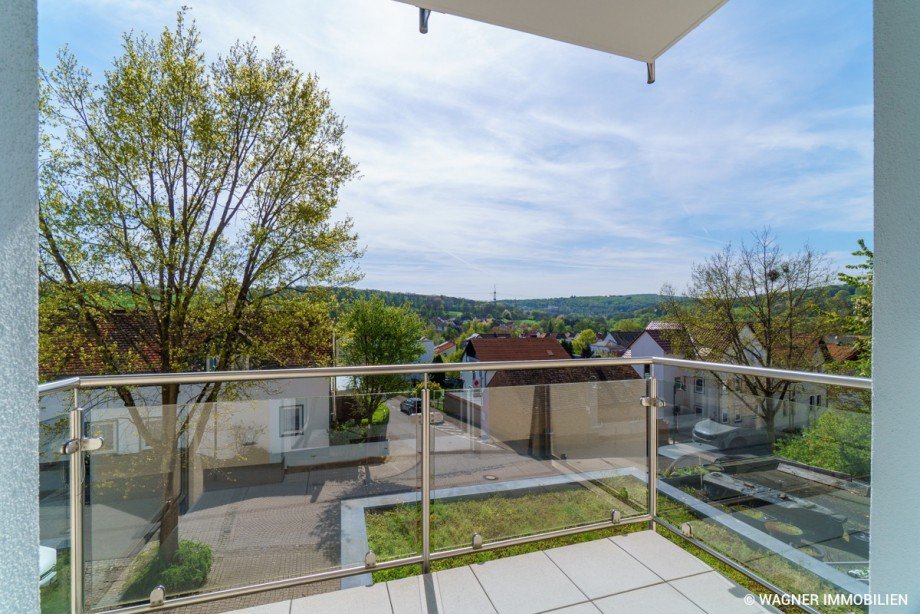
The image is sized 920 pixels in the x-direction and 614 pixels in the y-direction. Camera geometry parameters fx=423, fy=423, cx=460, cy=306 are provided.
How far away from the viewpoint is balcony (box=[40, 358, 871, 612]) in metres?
1.79

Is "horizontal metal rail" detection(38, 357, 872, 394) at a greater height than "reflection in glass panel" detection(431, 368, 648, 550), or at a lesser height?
greater

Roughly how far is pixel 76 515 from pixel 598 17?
320cm

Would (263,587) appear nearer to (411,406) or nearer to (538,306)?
(411,406)

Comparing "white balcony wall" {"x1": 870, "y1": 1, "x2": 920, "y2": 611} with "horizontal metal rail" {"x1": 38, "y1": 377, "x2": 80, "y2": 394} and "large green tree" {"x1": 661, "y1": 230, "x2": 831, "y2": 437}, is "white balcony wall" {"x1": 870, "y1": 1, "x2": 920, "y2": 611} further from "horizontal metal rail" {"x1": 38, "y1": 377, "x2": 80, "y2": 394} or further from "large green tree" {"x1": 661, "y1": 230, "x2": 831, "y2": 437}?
"large green tree" {"x1": 661, "y1": 230, "x2": 831, "y2": 437}

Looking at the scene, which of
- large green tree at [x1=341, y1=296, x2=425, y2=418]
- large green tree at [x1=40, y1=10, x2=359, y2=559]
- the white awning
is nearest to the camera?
the white awning

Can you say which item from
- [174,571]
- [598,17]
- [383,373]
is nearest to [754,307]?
[598,17]

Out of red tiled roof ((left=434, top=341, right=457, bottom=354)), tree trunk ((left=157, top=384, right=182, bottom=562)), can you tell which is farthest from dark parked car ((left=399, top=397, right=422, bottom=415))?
red tiled roof ((left=434, top=341, right=457, bottom=354))

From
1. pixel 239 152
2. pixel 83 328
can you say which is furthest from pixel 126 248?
pixel 239 152

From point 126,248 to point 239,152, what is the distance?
2.98 meters

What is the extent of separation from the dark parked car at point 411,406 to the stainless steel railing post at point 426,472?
26 mm

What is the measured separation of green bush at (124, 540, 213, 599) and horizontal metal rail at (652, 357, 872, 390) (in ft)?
8.48

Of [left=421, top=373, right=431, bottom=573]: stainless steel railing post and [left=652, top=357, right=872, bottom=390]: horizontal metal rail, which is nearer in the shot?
[left=652, top=357, right=872, bottom=390]: horizontal metal rail

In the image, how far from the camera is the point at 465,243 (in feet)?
60.7

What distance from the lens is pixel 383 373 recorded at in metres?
2.12
